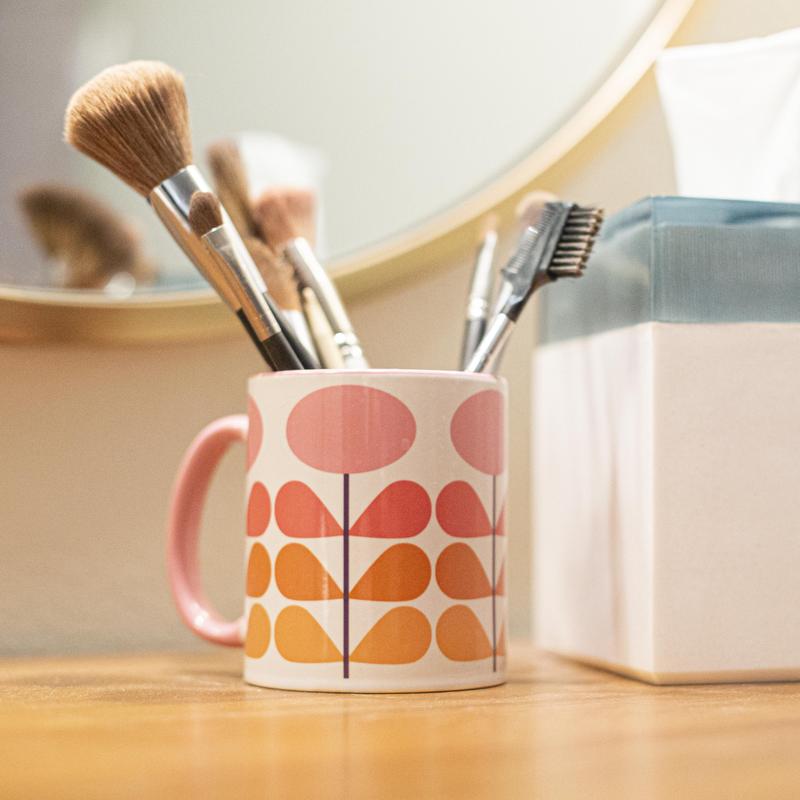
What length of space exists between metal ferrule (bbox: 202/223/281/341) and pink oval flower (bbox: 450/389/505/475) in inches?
3.2

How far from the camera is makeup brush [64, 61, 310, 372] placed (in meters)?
0.46

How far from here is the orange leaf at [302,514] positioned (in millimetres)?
443

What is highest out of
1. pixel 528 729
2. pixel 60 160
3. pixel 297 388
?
pixel 60 160

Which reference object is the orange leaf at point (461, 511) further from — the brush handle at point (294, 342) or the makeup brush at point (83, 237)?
the makeup brush at point (83, 237)

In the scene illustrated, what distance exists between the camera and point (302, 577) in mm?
446

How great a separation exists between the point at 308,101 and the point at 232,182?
68 mm

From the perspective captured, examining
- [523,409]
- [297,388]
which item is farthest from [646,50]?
[297,388]

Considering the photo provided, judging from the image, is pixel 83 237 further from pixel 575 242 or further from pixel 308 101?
pixel 575 242

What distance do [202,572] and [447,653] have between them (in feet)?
0.64

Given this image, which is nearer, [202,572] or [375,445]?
[375,445]

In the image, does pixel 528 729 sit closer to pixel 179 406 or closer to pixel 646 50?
pixel 179 406

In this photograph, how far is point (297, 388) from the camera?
452 millimetres

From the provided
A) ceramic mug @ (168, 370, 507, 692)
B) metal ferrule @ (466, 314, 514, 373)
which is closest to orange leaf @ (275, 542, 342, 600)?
ceramic mug @ (168, 370, 507, 692)

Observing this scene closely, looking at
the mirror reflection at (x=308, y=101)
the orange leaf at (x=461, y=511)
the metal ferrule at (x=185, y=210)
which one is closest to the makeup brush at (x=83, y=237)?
the mirror reflection at (x=308, y=101)
